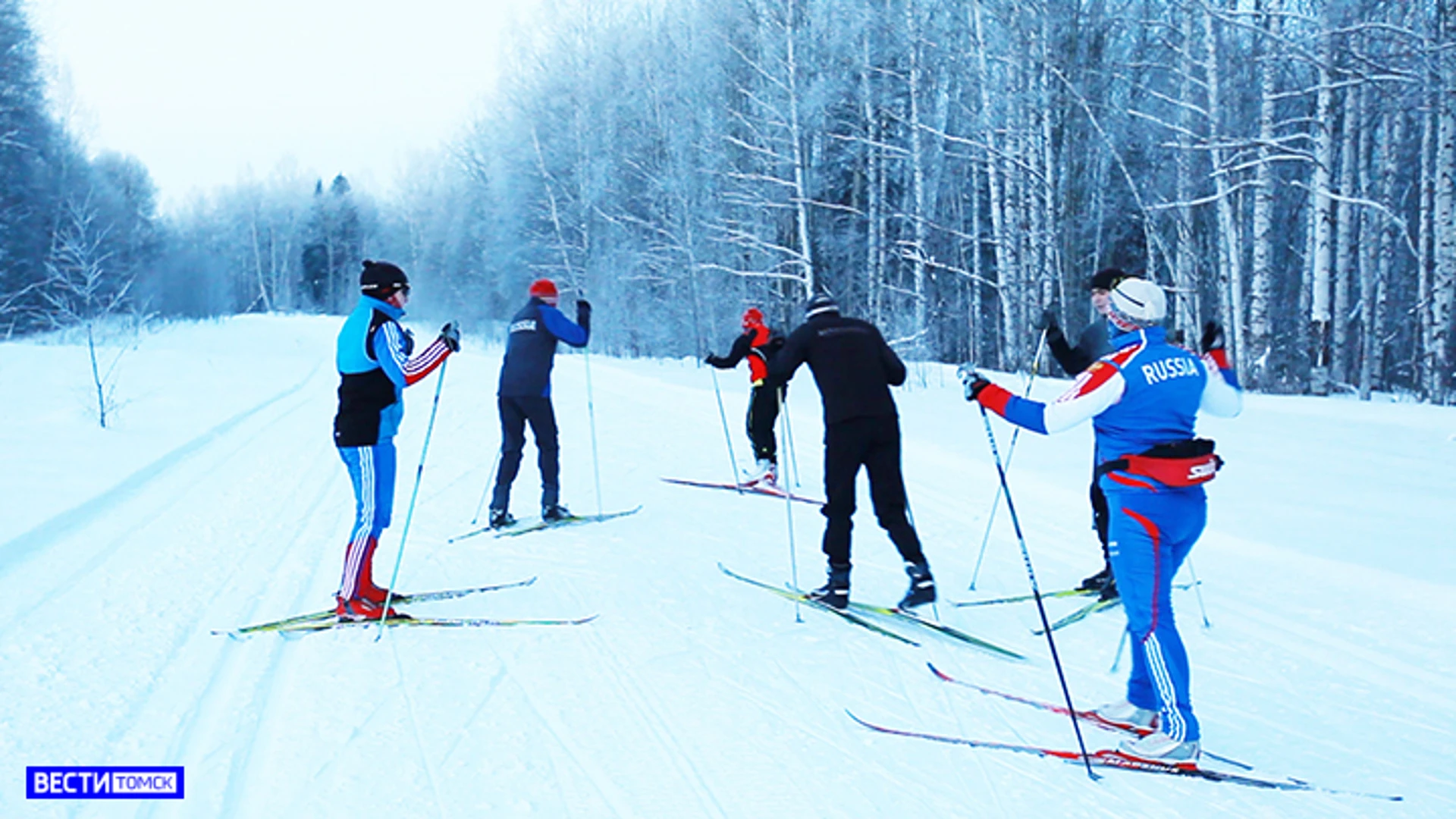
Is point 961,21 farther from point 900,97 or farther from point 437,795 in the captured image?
point 437,795

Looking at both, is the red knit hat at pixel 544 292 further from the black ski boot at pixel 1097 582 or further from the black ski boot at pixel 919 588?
the black ski boot at pixel 1097 582

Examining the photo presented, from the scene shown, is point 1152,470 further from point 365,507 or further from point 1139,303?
point 365,507

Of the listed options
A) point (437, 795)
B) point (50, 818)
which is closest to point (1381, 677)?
point (437, 795)

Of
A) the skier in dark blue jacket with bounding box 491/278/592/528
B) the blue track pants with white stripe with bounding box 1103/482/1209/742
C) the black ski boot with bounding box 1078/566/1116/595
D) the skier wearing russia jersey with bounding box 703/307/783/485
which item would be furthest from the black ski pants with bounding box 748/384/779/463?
the blue track pants with white stripe with bounding box 1103/482/1209/742

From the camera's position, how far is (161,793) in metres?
3.36

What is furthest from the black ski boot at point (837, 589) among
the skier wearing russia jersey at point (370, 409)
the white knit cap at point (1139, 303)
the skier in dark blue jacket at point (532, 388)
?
the skier in dark blue jacket at point (532, 388)

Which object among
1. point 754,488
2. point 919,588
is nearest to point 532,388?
point 754,488

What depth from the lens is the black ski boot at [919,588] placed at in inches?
220

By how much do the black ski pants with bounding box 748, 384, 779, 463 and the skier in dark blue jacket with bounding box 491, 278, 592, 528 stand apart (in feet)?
8.38

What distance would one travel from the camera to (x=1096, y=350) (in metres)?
6.08

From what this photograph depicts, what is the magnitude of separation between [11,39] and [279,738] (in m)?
34.7

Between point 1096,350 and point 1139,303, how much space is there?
244 centimetres

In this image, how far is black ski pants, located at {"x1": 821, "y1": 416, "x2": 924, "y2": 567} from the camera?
5.63m

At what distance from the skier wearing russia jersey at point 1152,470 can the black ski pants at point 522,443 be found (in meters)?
4.87
